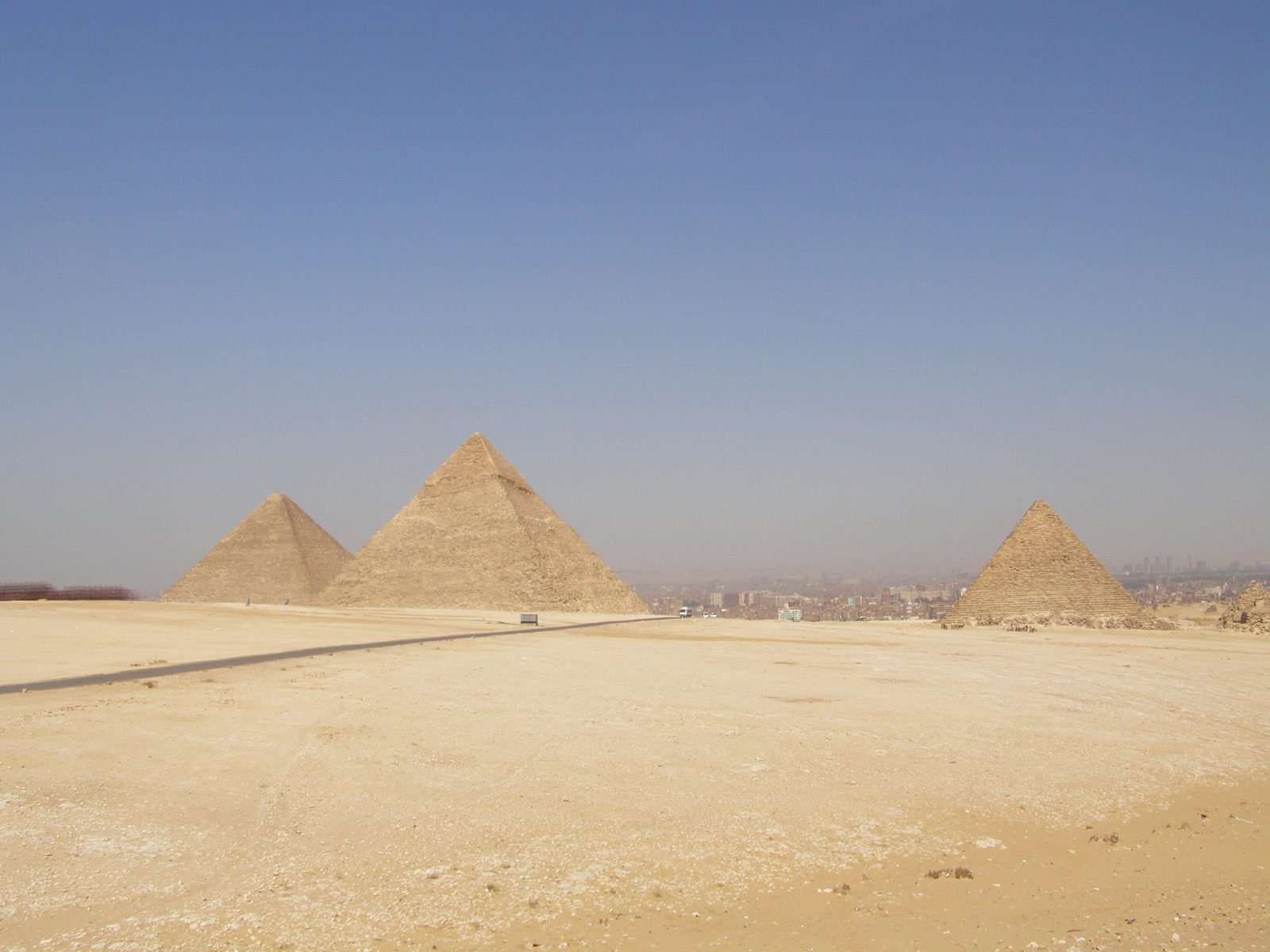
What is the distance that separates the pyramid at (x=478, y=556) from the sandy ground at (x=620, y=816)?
26.6 metres

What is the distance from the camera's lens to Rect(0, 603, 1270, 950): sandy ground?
420 centimetres

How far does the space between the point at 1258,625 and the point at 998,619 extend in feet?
28.7

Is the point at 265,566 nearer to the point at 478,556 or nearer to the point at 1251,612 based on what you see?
the point at 478,556

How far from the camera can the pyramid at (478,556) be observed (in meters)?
38.8

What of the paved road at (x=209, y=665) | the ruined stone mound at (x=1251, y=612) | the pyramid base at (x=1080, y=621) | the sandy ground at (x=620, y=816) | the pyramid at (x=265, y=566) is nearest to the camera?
the sandy ground at (x=620, y=816)

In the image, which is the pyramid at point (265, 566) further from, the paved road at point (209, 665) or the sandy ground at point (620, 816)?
the sandy ground at point (620, 816)

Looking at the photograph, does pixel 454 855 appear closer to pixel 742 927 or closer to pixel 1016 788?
pixel 742 927

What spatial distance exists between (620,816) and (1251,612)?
35911mm

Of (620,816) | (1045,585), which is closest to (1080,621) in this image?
(1045,585)

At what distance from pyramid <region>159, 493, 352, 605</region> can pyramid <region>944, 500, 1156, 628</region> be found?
100 ft

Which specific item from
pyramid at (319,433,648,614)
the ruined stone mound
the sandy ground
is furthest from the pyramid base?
the sandy ground

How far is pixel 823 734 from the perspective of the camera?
8.58 meters

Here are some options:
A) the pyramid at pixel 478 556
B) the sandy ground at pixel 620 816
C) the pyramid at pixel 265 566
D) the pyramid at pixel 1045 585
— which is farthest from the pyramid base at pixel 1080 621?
the pyramid at pixel 265 566

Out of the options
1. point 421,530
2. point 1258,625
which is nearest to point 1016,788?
point 1258,625
